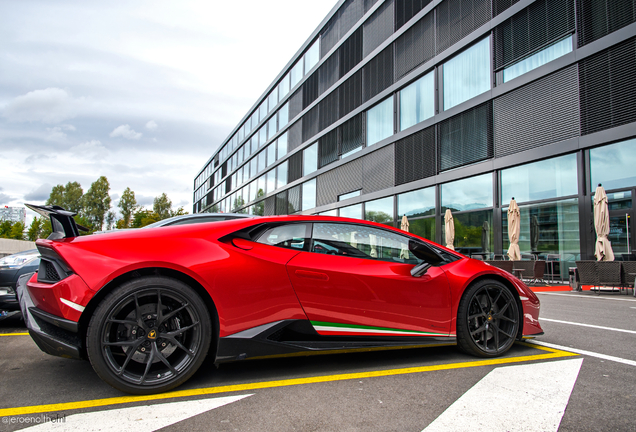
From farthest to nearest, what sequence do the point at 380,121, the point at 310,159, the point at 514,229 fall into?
the point at 310,159 → the point at 380,121 → the point at 514,229

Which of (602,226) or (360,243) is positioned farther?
(602,226)

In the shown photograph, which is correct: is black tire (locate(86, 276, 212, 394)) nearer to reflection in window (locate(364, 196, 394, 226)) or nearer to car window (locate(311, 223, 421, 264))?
car window (locate(311, 223, 421, 264))

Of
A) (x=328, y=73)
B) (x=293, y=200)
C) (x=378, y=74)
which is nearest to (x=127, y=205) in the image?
(x=293, y=200)

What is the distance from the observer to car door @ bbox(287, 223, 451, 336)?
289cm

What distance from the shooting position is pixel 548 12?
13219mm

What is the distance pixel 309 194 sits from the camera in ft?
95.8

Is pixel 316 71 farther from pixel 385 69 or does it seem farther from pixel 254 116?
pixel 254 116

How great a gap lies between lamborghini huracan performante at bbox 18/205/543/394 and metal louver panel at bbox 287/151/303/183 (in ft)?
91.6

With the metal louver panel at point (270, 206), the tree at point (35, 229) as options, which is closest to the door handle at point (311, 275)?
the metal louver panel at point (270, 206)

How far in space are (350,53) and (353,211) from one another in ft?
32.4

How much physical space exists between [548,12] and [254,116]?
35.4m

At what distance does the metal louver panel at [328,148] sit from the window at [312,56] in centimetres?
647

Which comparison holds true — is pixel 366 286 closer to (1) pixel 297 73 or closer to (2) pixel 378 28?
(2) pixel 378 28

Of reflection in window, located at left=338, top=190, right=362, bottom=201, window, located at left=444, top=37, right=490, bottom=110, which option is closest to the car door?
window, located at left=444, top=37, right=490, bottom=110
